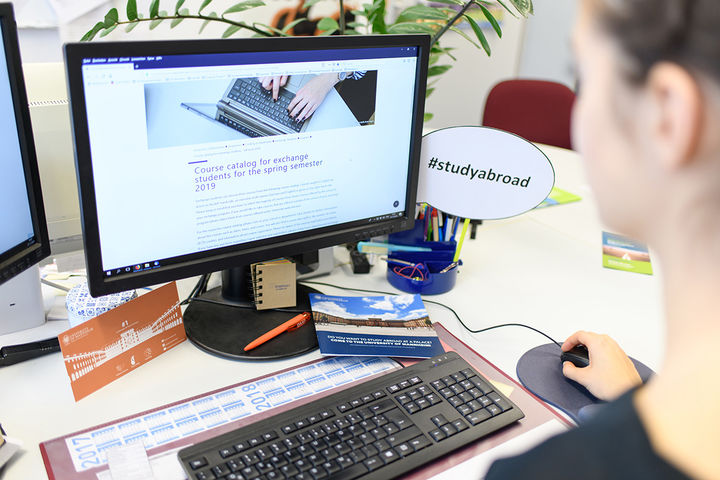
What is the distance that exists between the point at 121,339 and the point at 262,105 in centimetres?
38

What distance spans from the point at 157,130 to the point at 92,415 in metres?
0.38

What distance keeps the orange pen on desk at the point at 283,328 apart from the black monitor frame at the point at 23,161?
1.06ft

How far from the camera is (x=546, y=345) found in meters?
0.99

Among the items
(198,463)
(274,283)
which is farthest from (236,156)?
(198,463)

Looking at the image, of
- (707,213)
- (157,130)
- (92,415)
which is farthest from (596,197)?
(92,415)

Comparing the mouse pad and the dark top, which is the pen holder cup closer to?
the mouse pad

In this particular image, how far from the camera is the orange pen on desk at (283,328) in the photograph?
932 millimetres

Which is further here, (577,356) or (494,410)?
(577,356)

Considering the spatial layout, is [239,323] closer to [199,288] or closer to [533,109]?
[199,288]

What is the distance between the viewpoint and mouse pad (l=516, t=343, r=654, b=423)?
0.84 m

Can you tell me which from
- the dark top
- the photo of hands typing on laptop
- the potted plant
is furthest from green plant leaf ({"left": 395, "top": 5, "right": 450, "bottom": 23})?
the dark top

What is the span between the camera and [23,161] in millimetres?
803

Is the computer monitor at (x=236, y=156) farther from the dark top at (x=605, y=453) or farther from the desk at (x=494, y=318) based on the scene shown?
the dark top at (x=605, y=453)

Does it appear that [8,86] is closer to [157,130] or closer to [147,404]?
[157,130]
